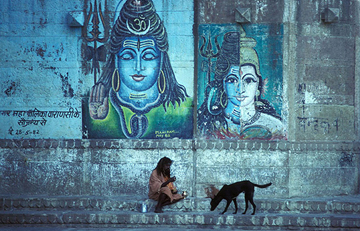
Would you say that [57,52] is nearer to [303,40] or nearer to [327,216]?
[303,40]

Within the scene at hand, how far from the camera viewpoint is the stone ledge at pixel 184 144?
1058cm

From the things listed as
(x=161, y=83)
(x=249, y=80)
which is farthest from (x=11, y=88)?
(x=249, y=80)

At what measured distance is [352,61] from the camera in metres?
10.9

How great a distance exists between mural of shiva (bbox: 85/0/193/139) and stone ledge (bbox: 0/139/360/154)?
7.3 inches

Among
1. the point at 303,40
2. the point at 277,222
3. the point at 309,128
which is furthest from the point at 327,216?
the point at 303,40

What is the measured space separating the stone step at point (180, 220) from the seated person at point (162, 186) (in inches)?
10.3

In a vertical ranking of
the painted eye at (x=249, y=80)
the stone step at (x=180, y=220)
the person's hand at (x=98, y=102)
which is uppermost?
the painted eye at (x=249, y=80)

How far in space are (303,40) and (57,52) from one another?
4930 mm

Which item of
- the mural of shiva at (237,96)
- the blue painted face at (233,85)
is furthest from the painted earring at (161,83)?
Result: the blue painted face at (233,85)

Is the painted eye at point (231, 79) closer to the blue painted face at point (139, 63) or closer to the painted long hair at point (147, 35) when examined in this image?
the painted long hair at point (147, 35)

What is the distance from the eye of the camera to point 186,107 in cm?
1082

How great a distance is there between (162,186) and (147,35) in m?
3.08

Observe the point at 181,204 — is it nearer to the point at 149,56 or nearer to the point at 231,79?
→ the point at 231,79

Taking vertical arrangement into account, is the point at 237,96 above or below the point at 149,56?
below
